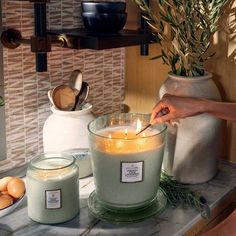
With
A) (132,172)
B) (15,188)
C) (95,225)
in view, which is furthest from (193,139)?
(15,188)

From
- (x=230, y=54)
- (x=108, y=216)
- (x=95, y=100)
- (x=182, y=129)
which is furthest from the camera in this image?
(x=95, y=100)

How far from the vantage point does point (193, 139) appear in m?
1.15

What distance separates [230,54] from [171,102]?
295 mm

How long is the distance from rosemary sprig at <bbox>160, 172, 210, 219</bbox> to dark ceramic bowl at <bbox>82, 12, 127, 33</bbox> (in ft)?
1.39

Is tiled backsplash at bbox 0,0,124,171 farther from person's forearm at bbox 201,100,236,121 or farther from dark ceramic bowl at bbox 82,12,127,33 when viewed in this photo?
person's forearm at bbox 201,100,236,121

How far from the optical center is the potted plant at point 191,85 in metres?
1.14

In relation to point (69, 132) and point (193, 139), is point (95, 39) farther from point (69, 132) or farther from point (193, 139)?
point (193, 139)

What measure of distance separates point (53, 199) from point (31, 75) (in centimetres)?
40

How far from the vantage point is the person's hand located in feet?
3.50

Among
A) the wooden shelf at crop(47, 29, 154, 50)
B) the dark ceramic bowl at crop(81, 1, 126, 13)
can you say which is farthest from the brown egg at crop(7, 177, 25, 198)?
the dark ceramic bowl at crop(81, 1, 126, 13)

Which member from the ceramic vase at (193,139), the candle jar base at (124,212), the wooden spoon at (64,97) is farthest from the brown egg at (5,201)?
the ceramic vase at (193,139)

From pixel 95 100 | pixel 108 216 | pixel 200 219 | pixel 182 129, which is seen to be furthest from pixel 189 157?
pixel 95 100

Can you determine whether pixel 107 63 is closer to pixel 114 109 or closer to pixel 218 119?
pixel 114 109

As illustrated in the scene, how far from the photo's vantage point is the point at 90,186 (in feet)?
3.86
